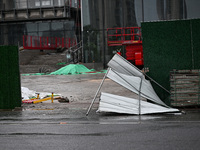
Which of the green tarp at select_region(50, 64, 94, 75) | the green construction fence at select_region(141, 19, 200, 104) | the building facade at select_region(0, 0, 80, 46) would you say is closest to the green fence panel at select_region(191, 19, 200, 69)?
the green construction fence at select_region(141, 19, 200, 104)

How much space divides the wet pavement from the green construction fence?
1.43m

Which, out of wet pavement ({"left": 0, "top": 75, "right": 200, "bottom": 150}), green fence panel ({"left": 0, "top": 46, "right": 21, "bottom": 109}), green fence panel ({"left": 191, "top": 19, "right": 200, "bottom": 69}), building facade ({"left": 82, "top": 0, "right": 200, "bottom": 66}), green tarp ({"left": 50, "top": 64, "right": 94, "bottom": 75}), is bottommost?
green tarp ({"left": 50, "top": 64, "right": 94, "bottom": 75})

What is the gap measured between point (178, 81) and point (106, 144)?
15.5ft

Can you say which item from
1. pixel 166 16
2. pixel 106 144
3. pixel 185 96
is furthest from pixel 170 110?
pixel 166 16

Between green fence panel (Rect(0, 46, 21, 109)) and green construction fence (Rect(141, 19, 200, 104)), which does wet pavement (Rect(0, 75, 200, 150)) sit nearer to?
green fence panel (Rect(0, 46, 21, 109))

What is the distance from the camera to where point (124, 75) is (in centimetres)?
1008

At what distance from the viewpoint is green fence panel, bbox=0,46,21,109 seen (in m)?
11.2

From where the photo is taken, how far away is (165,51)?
36.4 feet

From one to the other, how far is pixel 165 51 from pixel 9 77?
15.6 feet

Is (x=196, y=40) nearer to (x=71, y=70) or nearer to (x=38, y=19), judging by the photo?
(x=71, y=70)

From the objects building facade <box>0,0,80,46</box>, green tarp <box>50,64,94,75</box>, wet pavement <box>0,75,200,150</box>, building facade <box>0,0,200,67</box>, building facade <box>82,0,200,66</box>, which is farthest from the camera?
building facade <box>0,0,80,46</box>

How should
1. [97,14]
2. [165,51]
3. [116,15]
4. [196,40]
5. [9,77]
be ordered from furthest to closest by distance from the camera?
[97,14], [116,15], [9,77], [165,51], [196,40]

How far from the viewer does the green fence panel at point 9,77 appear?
11.2m

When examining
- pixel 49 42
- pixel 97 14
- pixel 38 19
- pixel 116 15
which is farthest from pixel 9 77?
pixel 49 42
